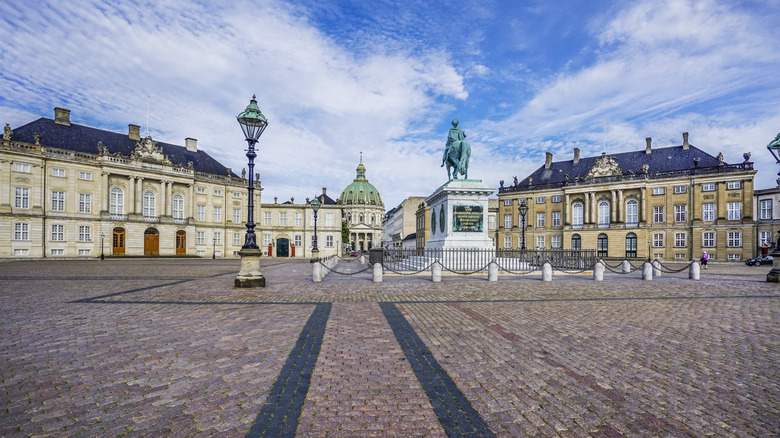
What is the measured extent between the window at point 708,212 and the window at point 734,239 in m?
2.57

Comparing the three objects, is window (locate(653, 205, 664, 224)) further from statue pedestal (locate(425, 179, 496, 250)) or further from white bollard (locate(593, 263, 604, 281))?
statue pedestal (locate(425, 179, 496, 250))

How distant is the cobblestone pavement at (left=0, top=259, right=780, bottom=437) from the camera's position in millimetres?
3412

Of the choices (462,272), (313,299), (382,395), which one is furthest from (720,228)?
(382,395)

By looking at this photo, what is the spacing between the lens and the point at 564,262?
75.4ft

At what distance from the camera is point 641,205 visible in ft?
160

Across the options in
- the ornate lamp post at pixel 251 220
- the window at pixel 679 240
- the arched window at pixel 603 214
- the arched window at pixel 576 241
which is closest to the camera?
the ornate lamp post at pixel 251 220

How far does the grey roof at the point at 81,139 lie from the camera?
4003 cm

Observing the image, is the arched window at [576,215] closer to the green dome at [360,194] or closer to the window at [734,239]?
the window at [734,239]

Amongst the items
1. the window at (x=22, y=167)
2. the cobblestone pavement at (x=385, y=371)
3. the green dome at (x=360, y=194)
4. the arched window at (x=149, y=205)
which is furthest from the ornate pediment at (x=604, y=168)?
the green dome at (x=360, y=194)

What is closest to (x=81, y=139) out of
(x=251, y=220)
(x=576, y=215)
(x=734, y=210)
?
(x=251, y=220)

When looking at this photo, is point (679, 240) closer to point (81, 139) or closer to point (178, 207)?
point (178, 207)

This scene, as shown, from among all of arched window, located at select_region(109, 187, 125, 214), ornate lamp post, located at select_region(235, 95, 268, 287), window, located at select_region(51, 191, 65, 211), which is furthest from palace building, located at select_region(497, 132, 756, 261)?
window, located at select_region(51, 191, 65, 211)

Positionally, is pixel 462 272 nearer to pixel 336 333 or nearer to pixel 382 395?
pixel 336 333

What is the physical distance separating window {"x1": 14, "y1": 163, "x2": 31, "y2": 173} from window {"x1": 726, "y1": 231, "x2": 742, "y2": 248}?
7619cm
